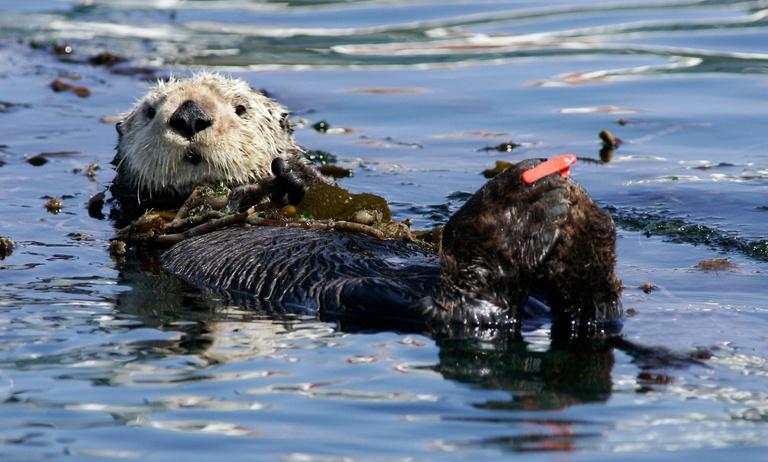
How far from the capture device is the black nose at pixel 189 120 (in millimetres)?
6609

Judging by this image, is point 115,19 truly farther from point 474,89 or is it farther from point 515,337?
point 515,337

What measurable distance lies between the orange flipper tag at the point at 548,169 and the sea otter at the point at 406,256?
2 centimetres

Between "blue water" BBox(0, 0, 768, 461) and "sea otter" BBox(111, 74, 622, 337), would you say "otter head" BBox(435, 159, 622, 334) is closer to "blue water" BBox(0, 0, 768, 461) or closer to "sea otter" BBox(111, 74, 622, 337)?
"sea otter" BBox(111, 74, 622, 337)

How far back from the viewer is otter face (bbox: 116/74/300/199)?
6.71 metres

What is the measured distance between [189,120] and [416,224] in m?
1.68

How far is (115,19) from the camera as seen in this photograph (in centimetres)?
1633

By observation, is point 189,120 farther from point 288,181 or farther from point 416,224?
point 416,224

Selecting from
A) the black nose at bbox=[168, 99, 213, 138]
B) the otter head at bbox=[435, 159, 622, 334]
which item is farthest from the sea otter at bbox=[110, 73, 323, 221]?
the otter head at bbox=[435, 159, 622, 334]

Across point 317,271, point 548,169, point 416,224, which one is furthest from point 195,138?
point 548,169

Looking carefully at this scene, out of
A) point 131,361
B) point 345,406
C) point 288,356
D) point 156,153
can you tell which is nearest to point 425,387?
point 345,406

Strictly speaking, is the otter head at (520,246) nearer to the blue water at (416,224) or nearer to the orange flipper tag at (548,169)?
the orange flipper tag at (548,169)

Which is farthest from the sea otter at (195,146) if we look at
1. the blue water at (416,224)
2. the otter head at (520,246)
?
the otter head at (520,246)

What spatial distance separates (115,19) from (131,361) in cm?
1214

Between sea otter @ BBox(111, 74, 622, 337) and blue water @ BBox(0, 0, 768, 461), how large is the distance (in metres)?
0.14
